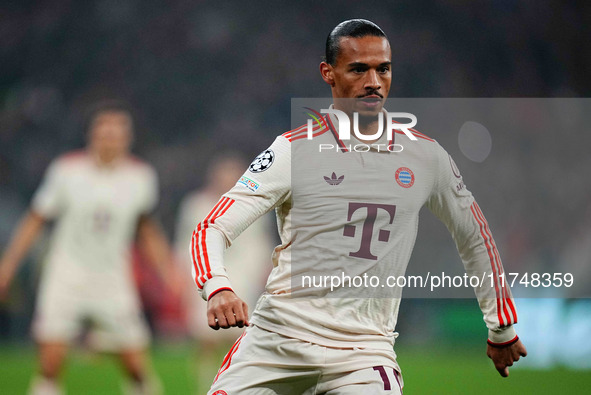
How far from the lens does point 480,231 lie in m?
3.49

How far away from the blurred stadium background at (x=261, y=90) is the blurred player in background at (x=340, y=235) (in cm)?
882

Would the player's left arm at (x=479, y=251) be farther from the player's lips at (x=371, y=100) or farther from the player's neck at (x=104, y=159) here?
the player's neck at (x=104, y=159)

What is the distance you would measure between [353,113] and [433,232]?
977 centimetres

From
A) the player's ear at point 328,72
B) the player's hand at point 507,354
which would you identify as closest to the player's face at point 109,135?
the player's ear at point 328,72

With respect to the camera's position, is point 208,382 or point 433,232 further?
point 433,232

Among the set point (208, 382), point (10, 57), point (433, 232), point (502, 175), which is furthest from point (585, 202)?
point (10, 57)

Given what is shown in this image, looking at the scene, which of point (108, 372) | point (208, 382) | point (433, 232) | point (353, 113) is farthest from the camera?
point (433, 232)

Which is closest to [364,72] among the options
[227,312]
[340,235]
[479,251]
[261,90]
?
[340,235]

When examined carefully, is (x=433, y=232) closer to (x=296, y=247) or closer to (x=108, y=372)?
(x=108, y=372)

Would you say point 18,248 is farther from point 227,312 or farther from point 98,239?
point 227,312

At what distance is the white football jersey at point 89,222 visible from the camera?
7543 millimetres

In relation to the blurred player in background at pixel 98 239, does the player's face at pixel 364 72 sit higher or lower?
lower

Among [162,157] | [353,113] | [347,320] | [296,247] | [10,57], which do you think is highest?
[10,57]

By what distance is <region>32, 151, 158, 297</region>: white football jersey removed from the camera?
7543 mm
